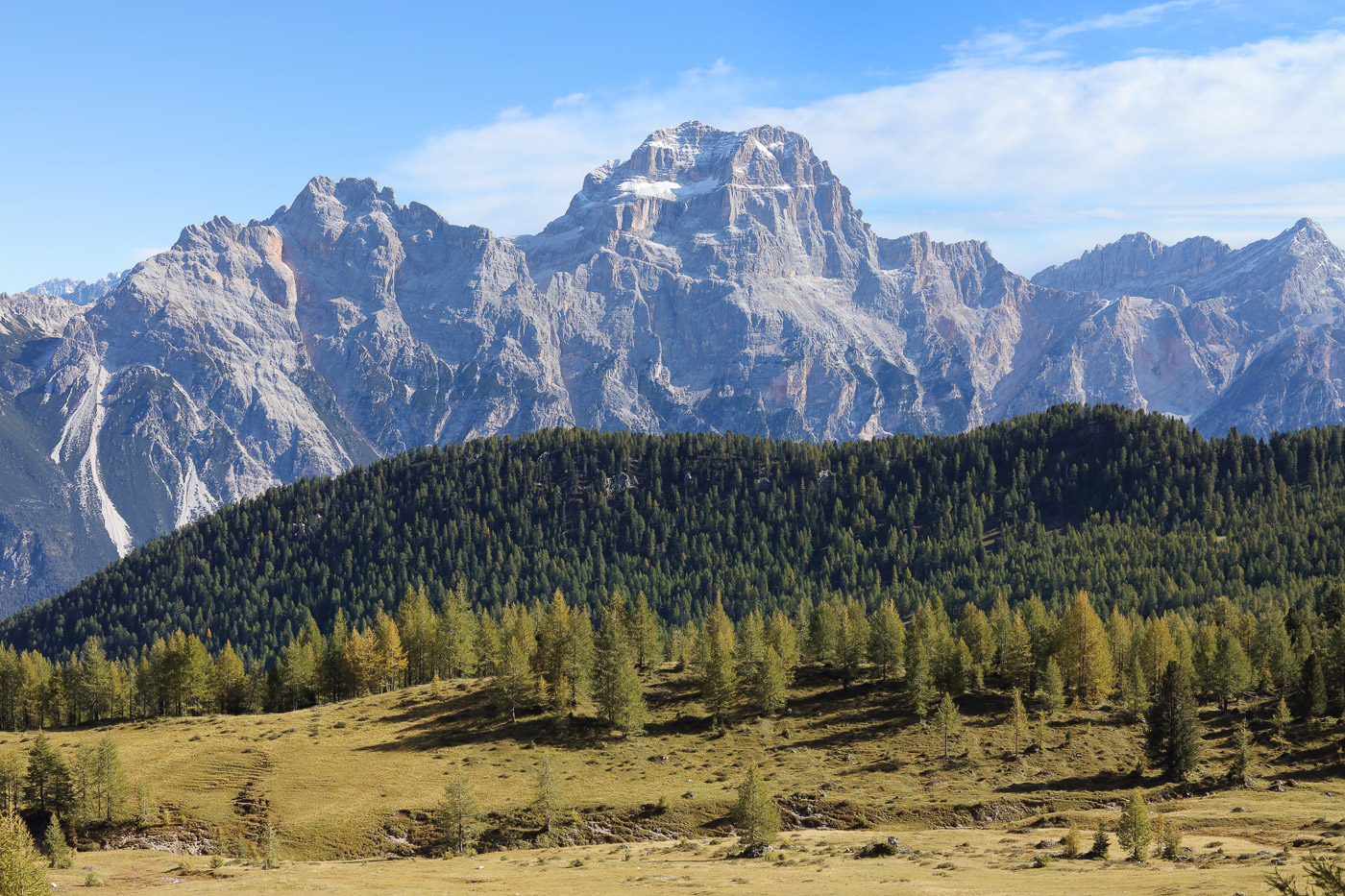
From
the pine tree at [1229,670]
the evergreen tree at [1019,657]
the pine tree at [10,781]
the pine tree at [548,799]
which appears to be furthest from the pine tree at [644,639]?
the pine tree at [10,781]

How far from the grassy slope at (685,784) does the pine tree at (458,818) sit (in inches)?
103

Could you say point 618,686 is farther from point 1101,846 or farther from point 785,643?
point 1101,846

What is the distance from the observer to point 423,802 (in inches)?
4365

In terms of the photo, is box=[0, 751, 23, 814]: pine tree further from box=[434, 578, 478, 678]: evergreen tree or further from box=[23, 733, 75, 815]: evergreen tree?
box=[434, 578, 478, 678]: evergreen tree

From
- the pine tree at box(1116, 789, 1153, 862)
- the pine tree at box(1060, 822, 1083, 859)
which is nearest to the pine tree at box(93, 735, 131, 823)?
the pine tree at box(1060, 822, 1083, 859)

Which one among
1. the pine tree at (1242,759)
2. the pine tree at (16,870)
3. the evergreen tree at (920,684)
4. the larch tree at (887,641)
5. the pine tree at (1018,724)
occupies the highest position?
the pine tree at (16,870)

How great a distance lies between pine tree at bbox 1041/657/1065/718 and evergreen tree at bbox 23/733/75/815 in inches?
4437

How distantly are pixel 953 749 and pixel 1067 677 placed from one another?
2675 centimetres

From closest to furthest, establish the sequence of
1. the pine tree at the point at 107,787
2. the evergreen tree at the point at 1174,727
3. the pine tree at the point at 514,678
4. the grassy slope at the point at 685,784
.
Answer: the grassy slope at the point at 685,784 < the pine tree at the point at 107,787 < the evergreen tree at the point at 1174,727 < the pine tree at the point at 514,678

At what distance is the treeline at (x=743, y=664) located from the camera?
135 m

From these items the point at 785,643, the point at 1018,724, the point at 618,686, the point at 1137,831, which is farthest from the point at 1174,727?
the point at 618,686

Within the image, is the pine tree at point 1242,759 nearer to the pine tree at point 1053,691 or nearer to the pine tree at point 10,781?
the pine tree at point 1053,691

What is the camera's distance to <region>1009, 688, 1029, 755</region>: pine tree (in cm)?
12538

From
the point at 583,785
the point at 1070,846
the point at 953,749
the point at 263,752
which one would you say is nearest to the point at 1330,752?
the point at 953,749
